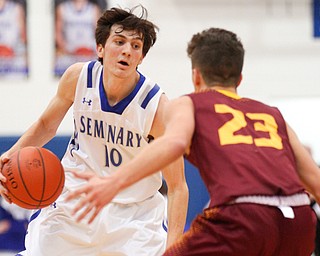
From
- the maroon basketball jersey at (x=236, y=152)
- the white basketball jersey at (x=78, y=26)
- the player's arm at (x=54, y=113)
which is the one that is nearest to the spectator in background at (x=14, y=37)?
the white basketball jersey at (x=78, y=26)

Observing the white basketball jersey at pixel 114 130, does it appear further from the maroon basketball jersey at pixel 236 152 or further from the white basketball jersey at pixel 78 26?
the white basketball jersey at pixel 78 26

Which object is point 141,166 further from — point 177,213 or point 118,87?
point 118,87

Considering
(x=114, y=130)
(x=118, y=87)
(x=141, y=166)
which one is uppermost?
(x=118, y=87)

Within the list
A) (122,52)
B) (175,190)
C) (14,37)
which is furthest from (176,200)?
(14,37)

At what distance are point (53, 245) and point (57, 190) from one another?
39 cm

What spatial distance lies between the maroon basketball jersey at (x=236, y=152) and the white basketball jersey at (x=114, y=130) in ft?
4.05

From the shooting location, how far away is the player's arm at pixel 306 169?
324cm

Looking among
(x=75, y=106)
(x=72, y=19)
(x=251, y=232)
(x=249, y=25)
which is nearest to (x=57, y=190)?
(x=75, y=106)

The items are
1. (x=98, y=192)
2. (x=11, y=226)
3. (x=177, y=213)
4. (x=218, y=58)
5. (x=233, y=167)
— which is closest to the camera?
(x=98, y=192)

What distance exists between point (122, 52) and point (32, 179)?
96cm

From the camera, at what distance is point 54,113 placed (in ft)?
15.3

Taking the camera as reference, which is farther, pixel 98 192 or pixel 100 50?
pixel 100 50

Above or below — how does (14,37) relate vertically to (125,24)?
below

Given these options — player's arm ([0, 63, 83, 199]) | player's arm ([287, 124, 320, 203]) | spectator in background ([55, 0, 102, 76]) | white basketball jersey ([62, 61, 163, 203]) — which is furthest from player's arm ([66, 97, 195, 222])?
spectator in background ([55, 0, 102, 76])
